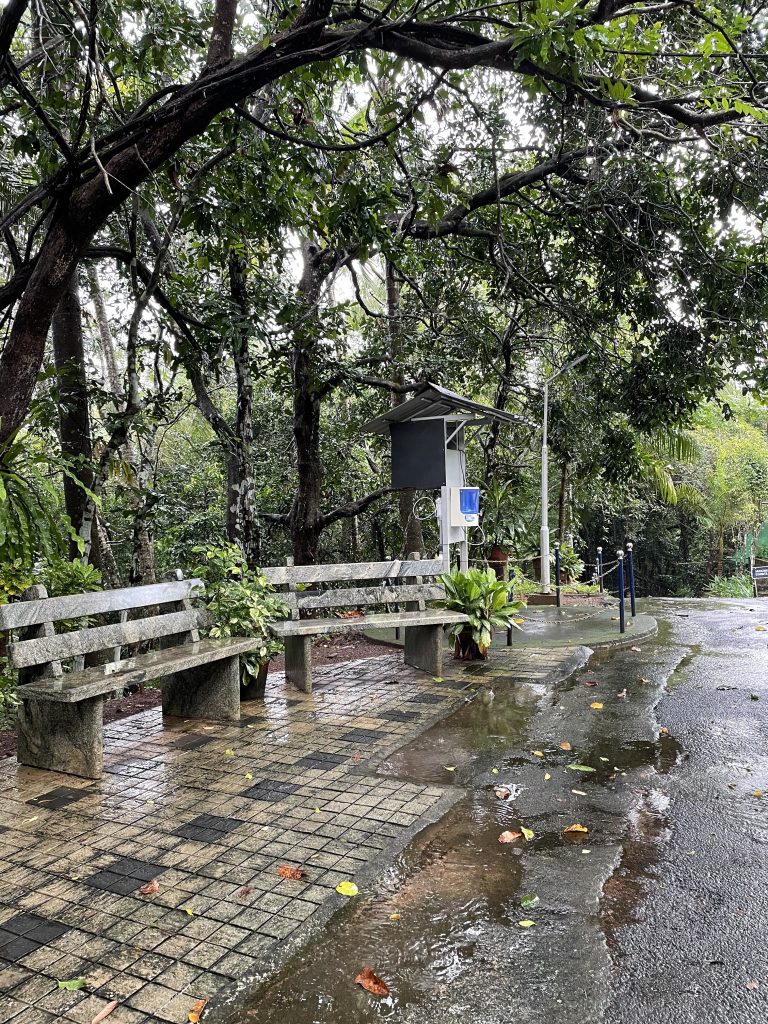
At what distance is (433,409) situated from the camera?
8.05 metres

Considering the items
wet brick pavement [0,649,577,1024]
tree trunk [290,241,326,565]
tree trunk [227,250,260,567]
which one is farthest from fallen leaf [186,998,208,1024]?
tree trunk [290,241,326,565]

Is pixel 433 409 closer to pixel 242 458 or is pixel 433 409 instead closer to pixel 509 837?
pixel 242 458

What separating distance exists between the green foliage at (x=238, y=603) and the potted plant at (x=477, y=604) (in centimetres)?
208

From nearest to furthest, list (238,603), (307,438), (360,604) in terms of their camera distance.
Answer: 1. (238,603)
2. (360,604)
3. (307,438)

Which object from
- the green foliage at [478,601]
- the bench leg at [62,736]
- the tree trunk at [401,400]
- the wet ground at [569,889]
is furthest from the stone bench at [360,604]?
the tree trunk at [401,400]

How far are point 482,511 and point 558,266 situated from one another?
420 centimetres

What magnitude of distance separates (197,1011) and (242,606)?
3.80 m

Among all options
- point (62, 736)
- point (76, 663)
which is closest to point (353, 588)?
point (76, 663)

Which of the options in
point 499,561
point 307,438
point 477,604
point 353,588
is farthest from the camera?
point 499,561

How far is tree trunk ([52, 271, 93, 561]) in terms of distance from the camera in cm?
722

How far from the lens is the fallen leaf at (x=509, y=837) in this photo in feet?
12.1

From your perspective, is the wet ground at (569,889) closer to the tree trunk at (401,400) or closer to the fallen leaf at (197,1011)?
the fallen leaf at (197,1011)

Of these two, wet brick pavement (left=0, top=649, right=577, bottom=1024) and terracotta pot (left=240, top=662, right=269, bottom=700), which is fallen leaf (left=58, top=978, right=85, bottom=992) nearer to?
wet brick pavement (left=0, top=649, right=577, bottom=1024)

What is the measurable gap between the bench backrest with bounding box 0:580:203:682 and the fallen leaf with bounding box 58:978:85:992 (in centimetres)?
212
